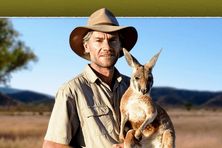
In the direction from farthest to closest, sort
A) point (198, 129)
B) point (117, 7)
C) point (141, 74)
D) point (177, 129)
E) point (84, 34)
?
point (198, 129) → point (177, 129) → point (117, 7) → point (84, 34) → point (141, 74)

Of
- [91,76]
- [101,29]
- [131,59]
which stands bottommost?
[91,76]

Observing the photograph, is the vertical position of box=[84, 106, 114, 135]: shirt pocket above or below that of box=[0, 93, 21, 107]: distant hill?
above

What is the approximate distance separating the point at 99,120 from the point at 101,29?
0.41 m

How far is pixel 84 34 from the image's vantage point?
9.12 ft

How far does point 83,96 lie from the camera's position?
2605 mm

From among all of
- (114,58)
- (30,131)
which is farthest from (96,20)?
(30,131)

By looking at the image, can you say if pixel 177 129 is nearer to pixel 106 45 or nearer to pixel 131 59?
pixel 106 45

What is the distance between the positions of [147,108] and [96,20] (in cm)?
57

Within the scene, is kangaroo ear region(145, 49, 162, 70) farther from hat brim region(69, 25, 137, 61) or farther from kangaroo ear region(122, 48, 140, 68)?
hat brim region(69, 25, 137, 61)

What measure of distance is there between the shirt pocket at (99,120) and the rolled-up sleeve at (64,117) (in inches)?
2.9

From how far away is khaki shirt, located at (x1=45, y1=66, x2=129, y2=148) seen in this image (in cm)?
255

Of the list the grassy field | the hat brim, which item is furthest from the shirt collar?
the grassy field

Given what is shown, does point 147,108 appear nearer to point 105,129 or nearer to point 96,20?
point 105,129

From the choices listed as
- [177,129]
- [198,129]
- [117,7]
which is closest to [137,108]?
[117,7]
